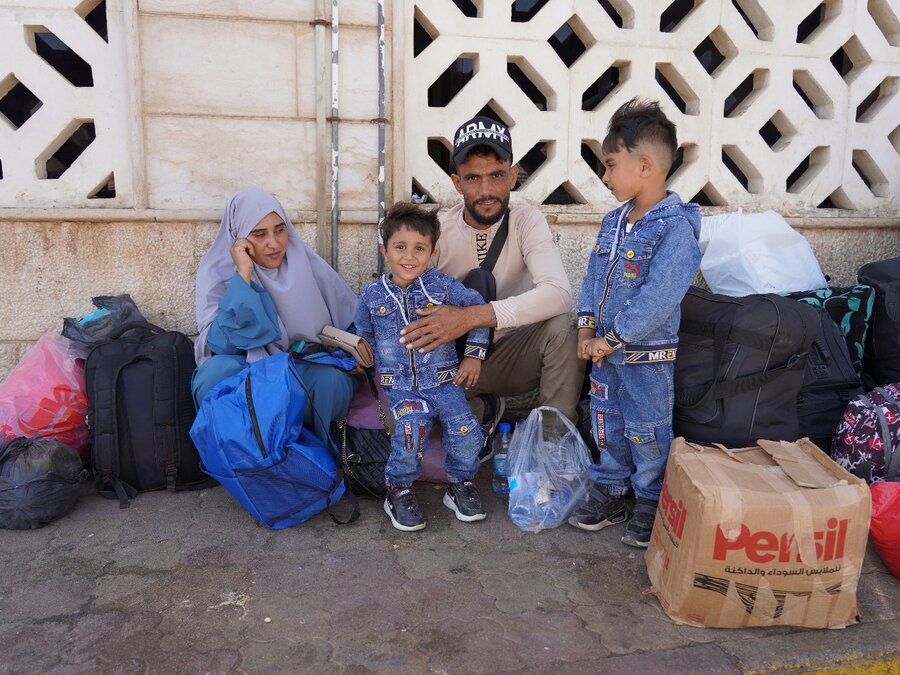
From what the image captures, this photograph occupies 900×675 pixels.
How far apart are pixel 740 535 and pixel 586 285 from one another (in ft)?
3.77

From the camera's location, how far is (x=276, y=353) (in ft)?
10.3

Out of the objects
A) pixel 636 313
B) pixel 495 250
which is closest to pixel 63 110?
pixel 495 250

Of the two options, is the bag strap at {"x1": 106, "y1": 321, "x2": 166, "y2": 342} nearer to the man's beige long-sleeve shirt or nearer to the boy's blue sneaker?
the man's beige long-sleeve shirt

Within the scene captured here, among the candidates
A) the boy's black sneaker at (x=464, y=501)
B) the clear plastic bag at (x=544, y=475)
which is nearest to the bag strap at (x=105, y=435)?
the boy's black sneaker at (x=464, y=501)

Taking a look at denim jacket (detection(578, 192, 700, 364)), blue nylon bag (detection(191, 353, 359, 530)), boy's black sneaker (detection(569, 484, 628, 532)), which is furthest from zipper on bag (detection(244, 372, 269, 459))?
denim jacket (detection(578, 192, 700, 364))

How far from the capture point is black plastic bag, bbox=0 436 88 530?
270 centimetres

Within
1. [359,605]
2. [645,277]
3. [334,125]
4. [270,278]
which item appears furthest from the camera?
[334,125]

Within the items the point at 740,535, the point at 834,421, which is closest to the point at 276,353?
the point at 740,535

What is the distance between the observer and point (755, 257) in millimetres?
3670

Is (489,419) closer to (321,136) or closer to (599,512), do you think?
(599,512)

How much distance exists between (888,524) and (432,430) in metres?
1.75

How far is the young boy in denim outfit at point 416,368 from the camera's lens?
2.79m

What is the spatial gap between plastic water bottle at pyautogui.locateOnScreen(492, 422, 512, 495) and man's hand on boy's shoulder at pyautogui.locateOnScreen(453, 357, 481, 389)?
1.38 ft

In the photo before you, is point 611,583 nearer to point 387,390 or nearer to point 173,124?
point 387,390
